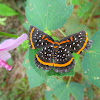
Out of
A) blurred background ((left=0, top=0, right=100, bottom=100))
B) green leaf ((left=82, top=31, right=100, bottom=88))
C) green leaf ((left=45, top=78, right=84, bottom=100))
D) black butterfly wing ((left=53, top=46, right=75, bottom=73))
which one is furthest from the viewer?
blurred background ((left=0, top=0, right=100, bottom=100))

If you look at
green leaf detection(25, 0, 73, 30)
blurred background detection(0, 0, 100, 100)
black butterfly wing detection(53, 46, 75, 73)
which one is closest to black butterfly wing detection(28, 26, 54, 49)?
black butterfly wing detection(53, 46, 75, 73)

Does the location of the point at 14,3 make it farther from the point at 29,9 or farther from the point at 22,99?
the point at 22,99

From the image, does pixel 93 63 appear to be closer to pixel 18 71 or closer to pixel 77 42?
pixel 77 42

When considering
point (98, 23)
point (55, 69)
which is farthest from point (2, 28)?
point (55, 69)

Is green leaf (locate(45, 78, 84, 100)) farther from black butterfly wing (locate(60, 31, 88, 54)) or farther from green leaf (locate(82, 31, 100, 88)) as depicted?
black butterfly wing (locate(60, 31, 88, 54))

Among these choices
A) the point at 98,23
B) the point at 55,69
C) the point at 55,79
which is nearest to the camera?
the point at 55,69

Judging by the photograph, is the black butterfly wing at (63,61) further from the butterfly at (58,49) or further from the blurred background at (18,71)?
the blurred background at (18,71)
